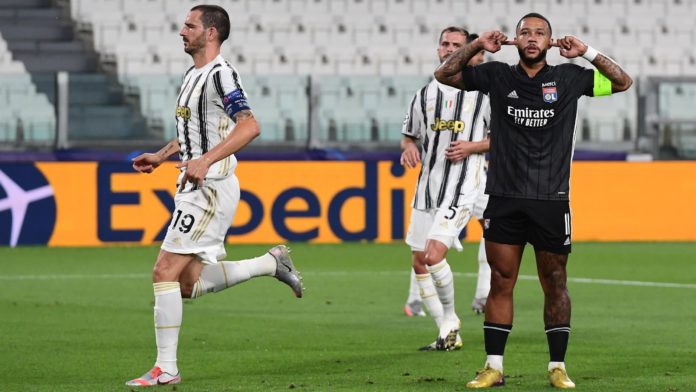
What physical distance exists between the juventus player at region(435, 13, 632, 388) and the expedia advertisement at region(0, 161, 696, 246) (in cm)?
1176

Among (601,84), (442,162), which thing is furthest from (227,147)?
(442,162)

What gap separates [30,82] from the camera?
19.2m

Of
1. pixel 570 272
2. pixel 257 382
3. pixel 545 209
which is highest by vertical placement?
pixel 545 209

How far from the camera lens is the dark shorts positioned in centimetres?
738

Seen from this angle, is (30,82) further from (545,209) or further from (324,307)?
(545,209)

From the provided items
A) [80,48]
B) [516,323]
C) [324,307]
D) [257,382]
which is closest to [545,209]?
[257,382]

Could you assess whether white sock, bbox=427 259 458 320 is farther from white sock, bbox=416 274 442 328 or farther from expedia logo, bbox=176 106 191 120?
expedia logo, bbox=176 106 191 120

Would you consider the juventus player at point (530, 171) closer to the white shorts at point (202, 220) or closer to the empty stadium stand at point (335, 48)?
the white shorts at point (202, 220)

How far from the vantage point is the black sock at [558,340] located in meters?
7.39

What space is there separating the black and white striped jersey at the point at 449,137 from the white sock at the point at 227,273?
5.69 feet

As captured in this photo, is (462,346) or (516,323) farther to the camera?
(516,323)

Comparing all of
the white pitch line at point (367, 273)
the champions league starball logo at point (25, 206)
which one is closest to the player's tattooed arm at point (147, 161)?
the white pitch line at point (367, 273)

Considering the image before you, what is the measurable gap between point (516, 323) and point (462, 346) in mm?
1559

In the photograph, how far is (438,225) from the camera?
9.73 meters
